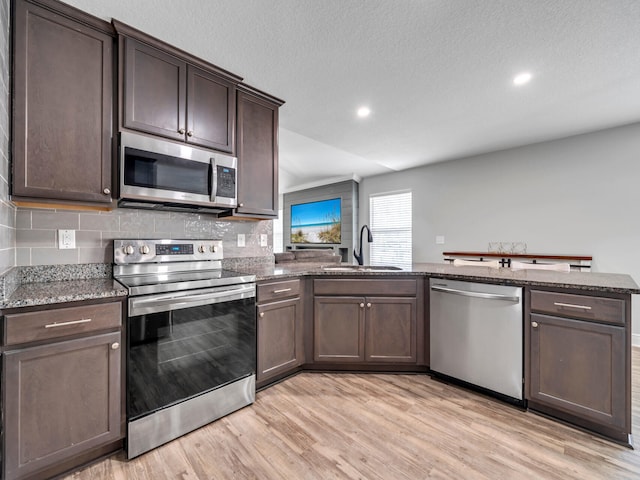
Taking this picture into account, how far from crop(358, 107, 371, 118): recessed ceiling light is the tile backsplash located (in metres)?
1.78

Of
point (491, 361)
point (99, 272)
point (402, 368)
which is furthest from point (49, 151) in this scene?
point (491, 361)

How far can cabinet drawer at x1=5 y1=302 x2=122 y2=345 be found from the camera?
4.03ft

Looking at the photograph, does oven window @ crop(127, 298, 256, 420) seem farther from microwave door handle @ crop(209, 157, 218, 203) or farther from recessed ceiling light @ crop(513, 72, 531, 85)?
recessed ceiling light @ crop(513, 72, 531, 85)

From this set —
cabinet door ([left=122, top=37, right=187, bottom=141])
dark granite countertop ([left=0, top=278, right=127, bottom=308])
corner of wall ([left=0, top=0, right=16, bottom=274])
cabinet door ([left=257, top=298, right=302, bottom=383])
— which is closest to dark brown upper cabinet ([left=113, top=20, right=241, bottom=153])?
cabinet door ([left=122, top=37, right=187, bottom=141])

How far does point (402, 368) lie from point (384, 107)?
250 centimetres

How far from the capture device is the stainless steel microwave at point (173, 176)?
180cm

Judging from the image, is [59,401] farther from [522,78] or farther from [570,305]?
[522,78]

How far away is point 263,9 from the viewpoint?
1.64 m

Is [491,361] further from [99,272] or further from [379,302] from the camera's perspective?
[99,272]

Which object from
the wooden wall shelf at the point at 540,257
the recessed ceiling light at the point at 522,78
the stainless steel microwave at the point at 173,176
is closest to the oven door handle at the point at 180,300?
the stainless steel microwave at the point at 173,176

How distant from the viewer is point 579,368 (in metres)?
1.75

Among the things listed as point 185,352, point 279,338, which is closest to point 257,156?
point 279,338

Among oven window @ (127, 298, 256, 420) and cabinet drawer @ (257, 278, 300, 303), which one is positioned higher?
cabinet drawer @ (257, 278, 300, 303)

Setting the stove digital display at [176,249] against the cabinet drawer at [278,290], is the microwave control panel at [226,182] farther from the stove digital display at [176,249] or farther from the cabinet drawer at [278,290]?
the cabinet drawer at [278,290]
